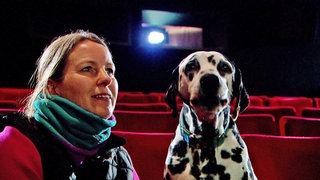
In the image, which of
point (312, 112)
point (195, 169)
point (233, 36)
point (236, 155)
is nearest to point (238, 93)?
point (236, 155)

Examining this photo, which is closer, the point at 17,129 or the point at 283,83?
the point at 17,129

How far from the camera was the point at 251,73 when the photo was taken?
27.4 ft

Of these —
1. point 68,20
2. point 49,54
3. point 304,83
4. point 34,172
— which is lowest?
point 304,83

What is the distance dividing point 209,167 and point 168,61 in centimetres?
686

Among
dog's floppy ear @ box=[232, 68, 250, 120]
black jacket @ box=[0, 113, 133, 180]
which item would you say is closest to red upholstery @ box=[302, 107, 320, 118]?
dog's floppy ear @ box=[232, 68, 250, 120]

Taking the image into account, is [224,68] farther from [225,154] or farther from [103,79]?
[103,79]

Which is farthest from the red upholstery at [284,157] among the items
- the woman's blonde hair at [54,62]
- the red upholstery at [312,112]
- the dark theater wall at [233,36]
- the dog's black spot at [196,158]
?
the dark theater wall at [233,36]

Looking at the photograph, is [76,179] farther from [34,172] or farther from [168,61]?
[168,61]

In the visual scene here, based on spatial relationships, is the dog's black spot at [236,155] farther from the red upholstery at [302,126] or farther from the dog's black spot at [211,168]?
the red upholstery at [302,126]

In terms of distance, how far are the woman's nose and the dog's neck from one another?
1.29ft

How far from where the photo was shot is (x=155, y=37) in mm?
10039

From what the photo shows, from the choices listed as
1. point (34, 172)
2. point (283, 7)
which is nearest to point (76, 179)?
point (34, 172)

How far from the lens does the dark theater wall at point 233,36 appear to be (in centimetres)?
772

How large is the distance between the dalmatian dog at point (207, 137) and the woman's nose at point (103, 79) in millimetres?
342
